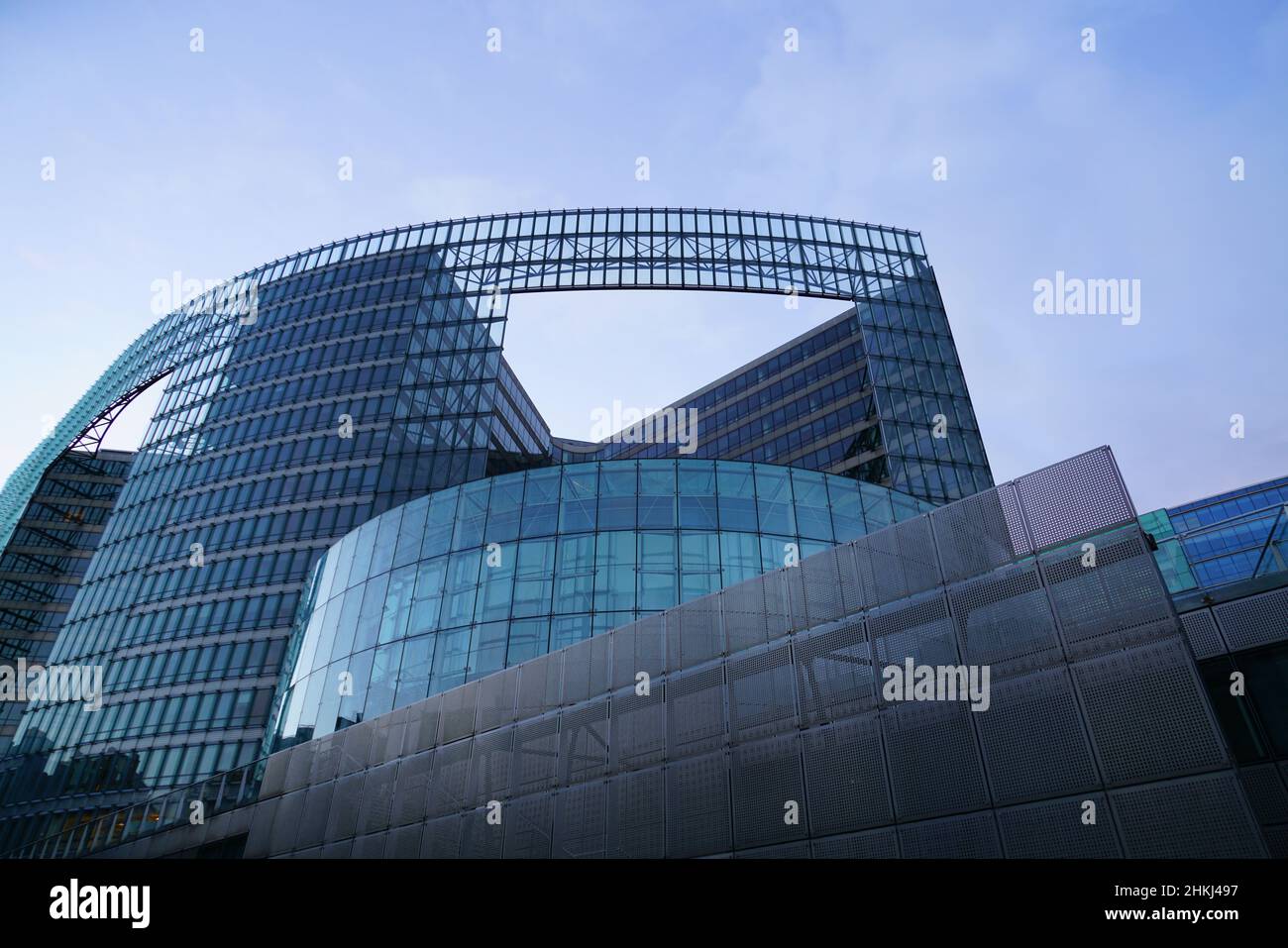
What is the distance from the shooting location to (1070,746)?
10.8m

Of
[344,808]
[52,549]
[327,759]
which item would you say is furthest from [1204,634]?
[52,549]

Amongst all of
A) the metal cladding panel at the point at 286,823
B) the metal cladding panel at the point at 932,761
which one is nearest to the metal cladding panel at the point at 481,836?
the metal cladding panel at the point at 286,823

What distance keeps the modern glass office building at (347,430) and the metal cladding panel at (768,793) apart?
3381 cm

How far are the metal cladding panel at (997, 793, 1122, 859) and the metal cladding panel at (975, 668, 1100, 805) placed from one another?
0.45ft

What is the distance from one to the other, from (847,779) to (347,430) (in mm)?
50853

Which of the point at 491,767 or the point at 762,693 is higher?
the point at 762,693

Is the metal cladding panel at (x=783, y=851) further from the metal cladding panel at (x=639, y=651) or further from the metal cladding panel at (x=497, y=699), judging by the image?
the metal cladding panel at (x=497, y=699)

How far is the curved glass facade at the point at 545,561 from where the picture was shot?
2677cm

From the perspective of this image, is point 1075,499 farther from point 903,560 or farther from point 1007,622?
point 903,560

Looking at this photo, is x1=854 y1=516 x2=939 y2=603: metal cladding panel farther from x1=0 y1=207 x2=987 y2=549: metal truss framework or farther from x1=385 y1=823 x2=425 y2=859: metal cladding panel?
x1=0 y1=207 x2=987 y2=549: metal truss framework

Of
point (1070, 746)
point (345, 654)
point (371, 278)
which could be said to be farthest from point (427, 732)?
point (371, 278)

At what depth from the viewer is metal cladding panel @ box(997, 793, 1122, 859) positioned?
10.1 metres

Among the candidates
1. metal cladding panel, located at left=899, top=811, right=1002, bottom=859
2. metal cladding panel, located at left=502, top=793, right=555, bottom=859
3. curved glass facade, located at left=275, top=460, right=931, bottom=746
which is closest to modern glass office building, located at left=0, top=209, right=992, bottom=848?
curved glass facade, located at left=275, top=460, right=931, bottom=746

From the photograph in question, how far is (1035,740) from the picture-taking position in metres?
11.1
